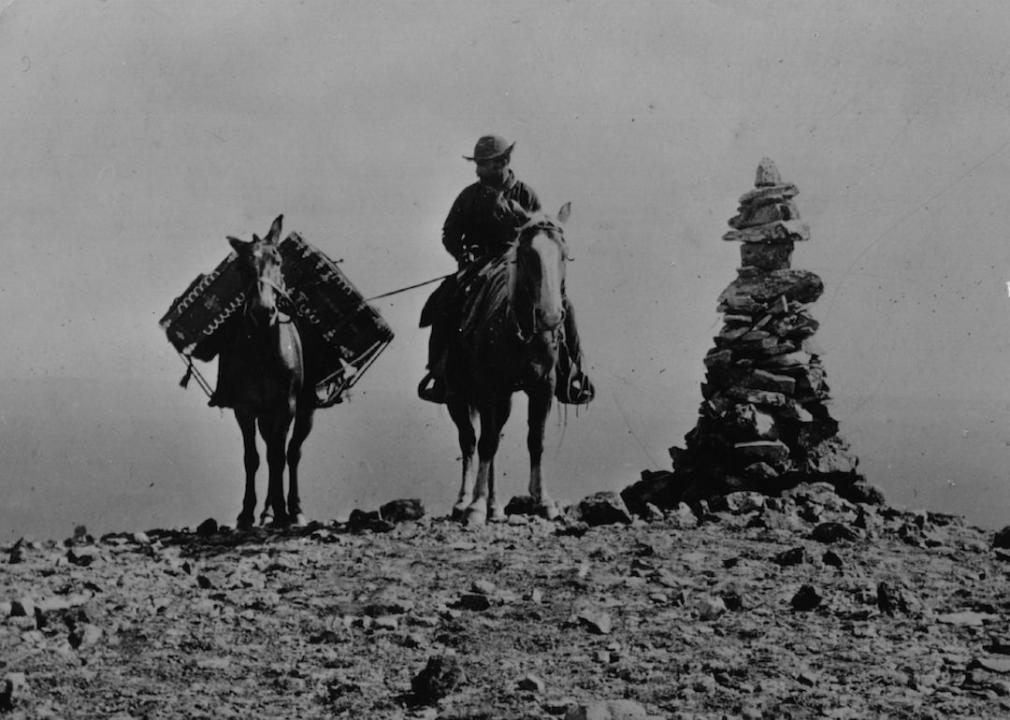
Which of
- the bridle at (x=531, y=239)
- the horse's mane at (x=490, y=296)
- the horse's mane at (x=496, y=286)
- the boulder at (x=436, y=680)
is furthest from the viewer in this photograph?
the horse's mane at (x=490, y=296)

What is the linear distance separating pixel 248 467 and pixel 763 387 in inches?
216

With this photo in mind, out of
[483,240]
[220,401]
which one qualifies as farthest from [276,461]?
[483,240]

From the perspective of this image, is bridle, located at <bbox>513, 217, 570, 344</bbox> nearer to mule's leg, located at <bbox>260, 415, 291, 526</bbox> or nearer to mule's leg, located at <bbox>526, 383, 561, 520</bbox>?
mule's leg, located at <bbox>526, 383, 561, 520</bbox>

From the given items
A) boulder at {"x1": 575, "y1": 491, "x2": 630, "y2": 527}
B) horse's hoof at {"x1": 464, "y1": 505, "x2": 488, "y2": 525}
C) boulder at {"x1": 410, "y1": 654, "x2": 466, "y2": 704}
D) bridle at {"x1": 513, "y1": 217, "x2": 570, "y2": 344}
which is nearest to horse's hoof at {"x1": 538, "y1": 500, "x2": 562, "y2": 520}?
boulder at {"x1": 575, "y1": 491, "x2": 630, "y2": 527}

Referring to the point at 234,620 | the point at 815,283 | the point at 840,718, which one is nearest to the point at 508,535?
the point at 234,620

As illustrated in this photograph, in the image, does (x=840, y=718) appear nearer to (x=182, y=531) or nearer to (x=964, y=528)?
(x=964, y=528)

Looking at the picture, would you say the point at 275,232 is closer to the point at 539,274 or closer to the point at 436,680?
the point at 539,274

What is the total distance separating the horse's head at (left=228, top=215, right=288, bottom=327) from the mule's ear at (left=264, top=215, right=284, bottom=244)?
5.5 inches

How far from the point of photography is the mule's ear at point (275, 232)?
31.1ft

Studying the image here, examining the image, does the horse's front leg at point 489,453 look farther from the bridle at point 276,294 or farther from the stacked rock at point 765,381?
the stacked rock at point 765,381

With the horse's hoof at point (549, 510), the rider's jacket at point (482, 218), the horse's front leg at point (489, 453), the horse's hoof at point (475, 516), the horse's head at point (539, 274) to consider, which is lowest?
the horse's hoof at point (475, 516)

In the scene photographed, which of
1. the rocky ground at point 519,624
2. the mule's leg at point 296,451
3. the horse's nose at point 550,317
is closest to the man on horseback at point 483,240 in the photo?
the horse's nose at point 550,317

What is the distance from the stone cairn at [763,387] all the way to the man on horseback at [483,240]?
229 centimetres

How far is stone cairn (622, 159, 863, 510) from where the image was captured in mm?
11375
